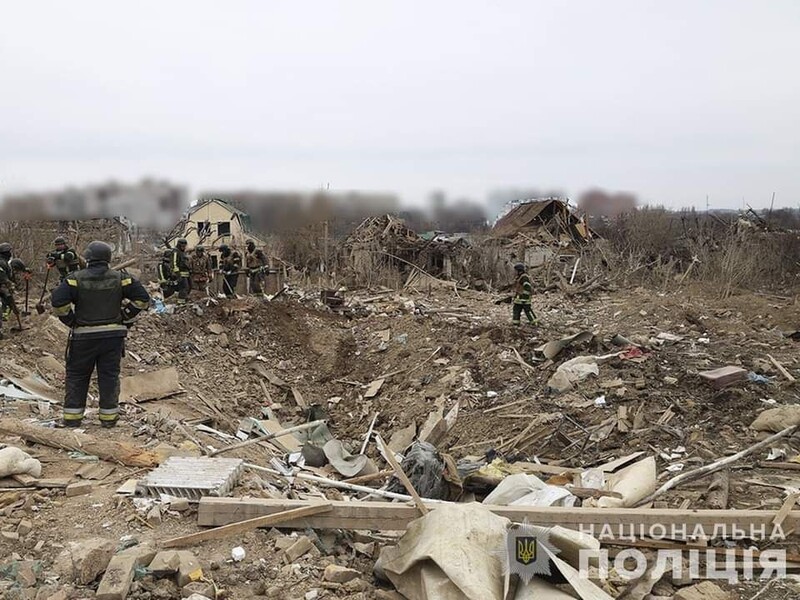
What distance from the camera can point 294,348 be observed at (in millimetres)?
12641

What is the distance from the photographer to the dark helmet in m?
5.61

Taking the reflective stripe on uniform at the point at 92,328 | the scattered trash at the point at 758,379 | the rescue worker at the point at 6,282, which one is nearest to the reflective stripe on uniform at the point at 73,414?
the reflective stripe on uniform at the point at 92,328

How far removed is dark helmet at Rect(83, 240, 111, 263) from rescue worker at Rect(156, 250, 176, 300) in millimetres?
6974

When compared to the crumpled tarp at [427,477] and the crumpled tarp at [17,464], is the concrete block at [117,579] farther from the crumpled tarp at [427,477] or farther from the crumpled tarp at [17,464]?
the crumpled tarp at [427,477]

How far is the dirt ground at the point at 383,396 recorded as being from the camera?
3.82 m

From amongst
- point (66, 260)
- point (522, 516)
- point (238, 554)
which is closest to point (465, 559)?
point (522, 516)

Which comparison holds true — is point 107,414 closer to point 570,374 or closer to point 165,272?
point 570,374

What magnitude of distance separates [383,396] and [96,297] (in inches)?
217

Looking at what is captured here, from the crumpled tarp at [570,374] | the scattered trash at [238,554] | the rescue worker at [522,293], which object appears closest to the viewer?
the scattered trash at [238,554]

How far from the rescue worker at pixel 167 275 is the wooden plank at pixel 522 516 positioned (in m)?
9.41

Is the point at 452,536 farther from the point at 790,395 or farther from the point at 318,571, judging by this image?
the point at 790,395

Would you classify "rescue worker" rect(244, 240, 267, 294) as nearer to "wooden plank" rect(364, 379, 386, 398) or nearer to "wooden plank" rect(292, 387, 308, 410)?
"wooden plank" rect(292, 387, 308, 410)

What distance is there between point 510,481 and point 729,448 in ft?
9.01

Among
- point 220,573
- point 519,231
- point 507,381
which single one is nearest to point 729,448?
point 507,381
